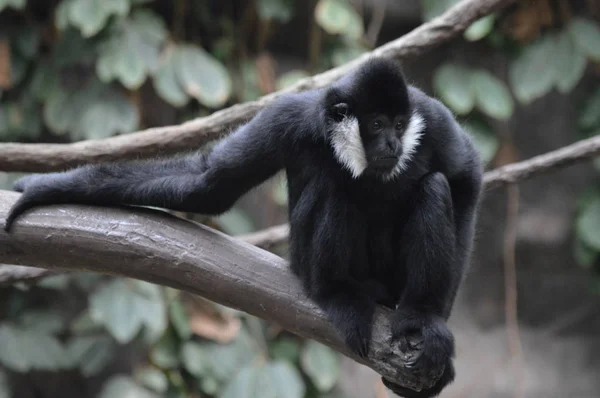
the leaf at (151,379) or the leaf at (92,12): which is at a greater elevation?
the leaf at (92,12)

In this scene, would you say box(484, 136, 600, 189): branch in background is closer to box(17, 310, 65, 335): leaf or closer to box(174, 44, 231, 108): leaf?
box(174, 44, 231, 108): leaf

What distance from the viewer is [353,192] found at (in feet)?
9.53

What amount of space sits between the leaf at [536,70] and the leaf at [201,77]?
2182 mm

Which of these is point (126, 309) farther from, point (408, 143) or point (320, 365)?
point (408, 143)

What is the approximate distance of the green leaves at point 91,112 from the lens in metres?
5.46

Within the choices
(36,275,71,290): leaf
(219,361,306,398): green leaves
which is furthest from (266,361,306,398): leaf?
(36,275,71,290): leaf

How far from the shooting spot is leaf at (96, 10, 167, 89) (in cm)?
535

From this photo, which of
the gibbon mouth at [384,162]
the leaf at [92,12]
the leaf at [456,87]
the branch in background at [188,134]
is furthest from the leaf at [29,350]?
the gibbon mouth at [384,162]

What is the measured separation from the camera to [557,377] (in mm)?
6414

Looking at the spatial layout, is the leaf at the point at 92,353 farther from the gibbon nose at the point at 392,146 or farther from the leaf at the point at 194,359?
the gibbon nose at the point at 392,146

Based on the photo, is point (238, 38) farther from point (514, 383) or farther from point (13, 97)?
point (514, 383)

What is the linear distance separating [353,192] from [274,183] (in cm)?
218

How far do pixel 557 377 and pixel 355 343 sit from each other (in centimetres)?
430

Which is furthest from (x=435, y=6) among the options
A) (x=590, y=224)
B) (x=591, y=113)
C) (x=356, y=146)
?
(x=356, y=146)
